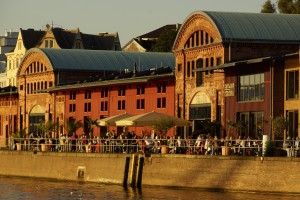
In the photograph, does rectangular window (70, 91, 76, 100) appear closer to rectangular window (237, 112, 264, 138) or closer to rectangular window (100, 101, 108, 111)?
rectangular window (100, 101, 108, 111)

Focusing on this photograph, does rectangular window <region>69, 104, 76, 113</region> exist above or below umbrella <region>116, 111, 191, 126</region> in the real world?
above

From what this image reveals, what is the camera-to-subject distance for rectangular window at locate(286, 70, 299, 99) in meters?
79.6

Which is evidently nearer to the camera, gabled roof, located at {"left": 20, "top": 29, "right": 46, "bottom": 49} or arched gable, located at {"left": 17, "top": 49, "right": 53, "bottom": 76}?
arched gable, located at {"left": 17, "top": 49, "right": 53, "bottom": 76}

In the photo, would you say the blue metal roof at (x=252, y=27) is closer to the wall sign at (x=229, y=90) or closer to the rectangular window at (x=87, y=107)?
the wall sign at (x=229, y=90)

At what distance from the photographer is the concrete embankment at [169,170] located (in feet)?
214

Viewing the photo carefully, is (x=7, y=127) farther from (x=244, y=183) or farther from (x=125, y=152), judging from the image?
(x=244, y=183)

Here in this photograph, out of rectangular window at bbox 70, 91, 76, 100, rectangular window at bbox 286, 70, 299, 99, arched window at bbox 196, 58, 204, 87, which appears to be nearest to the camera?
rectangular window at bbox 286, 70, 299, 99

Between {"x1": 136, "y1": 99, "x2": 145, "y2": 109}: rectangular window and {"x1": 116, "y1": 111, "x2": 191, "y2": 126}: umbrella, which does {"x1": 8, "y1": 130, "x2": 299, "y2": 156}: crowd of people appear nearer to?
{"x1": 116, "y1": 111, "x2": 191, "y2": 126}: umbrella

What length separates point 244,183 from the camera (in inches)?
2657

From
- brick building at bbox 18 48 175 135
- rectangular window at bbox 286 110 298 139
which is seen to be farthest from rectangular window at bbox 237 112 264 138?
brick building at bbox 18 48 175 135

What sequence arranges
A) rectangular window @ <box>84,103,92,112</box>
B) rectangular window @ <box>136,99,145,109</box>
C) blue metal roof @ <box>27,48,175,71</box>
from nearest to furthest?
rectangular window @ <box>136,99,145,109</box> → rectangular window @ <box>84,103,92,112</box> → blue metal roof @ <box>27,48,175,71</box>

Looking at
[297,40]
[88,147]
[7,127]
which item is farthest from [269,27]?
[7,127]

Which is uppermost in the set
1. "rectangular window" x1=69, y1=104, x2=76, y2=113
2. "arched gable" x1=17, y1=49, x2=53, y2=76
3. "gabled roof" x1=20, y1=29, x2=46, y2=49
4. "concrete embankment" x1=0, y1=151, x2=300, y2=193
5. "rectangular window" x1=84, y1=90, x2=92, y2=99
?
"gabled roof" x1=20, y1=29, x2=46, y2=49

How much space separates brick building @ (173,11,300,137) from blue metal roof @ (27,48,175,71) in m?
27.8
